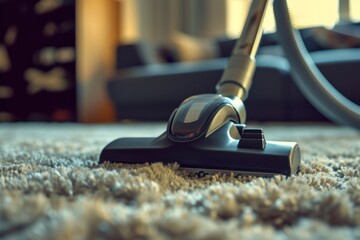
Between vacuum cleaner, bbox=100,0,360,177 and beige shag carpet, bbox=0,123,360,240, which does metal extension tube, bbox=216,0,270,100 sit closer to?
vacuum cleaner, bbox=100,0,360,177

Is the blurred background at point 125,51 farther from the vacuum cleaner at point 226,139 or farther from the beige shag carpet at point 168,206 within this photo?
the beige shag carpet at point 168,206

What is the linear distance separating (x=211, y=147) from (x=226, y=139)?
0.09ft

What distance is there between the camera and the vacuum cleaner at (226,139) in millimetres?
464

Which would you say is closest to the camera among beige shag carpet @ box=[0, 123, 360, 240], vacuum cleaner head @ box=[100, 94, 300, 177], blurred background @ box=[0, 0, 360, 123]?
beige shag carpet @ box=[0, 123, 360, 240]

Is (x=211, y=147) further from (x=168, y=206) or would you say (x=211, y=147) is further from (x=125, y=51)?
(x=125, y=51)

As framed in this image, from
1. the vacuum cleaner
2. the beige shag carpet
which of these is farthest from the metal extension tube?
the beige shag carpet

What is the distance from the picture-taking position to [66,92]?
2.87m

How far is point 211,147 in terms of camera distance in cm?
49

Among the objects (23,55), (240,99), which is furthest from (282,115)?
(23,55)

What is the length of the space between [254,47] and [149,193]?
399 mm

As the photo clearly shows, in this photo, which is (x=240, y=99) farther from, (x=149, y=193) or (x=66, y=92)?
(x=66, y=92)

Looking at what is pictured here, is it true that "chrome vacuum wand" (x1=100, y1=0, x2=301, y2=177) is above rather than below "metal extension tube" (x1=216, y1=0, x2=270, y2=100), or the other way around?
below

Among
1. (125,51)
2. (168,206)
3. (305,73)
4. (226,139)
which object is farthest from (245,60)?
(125,51)

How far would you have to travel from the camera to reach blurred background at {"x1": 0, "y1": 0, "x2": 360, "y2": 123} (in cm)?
217
